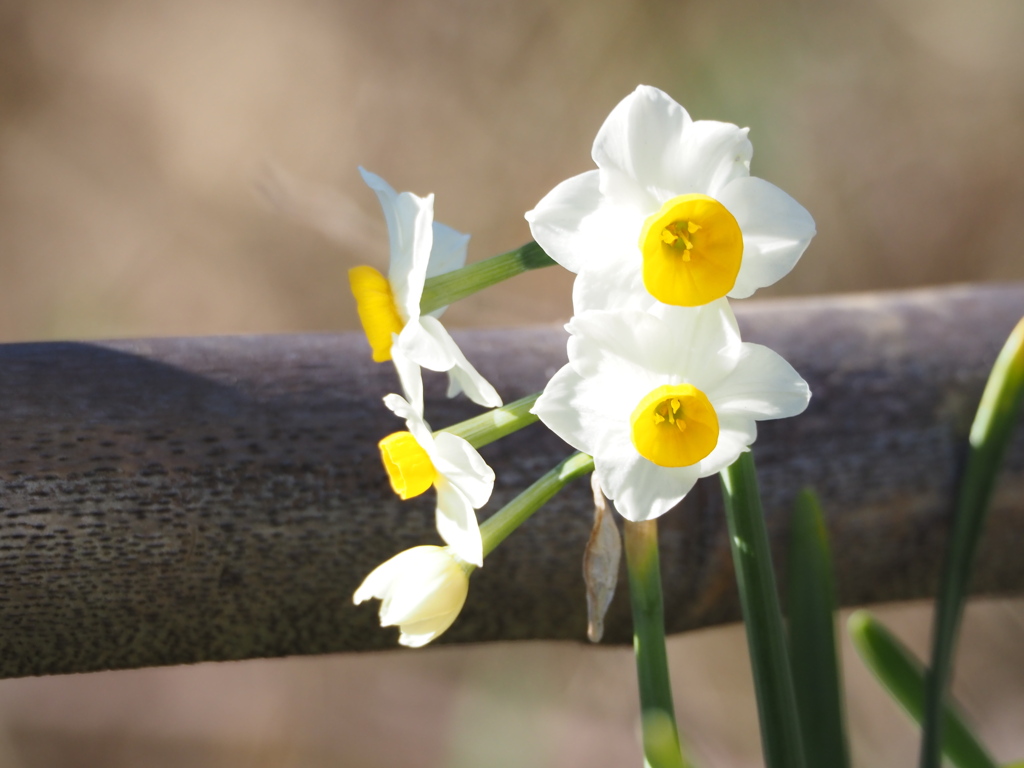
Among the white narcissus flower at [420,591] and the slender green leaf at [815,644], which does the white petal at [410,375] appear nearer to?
the white narcissus flower at [420,591]

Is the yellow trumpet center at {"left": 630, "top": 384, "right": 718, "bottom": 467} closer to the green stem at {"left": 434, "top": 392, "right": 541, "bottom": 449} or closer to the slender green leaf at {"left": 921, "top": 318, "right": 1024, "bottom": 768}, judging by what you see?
the green stem at {"left": 434, "top": 392, "right": 541, "bottom": 449}

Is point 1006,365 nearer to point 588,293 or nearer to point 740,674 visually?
point 588,293

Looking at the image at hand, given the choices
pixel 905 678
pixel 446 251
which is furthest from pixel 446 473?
pixel 905 678

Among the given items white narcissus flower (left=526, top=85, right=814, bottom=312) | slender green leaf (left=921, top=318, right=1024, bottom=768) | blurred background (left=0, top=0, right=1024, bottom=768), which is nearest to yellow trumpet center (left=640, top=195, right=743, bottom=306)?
white narcissus flower (left=526, top=85, right=814, bottom=312)

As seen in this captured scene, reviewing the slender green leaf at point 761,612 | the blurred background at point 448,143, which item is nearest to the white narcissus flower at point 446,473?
the slender green leaf at point 761,612

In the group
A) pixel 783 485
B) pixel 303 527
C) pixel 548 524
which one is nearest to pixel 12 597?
pixel 303 527
